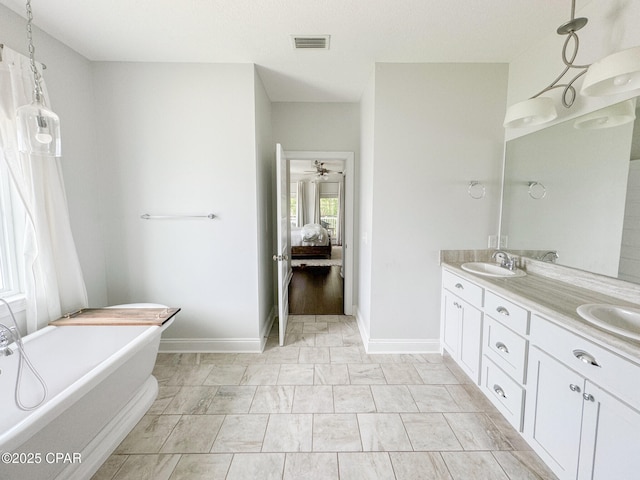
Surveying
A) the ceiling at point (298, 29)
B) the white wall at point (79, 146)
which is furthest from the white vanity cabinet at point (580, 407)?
the white wall at point (79, 146)

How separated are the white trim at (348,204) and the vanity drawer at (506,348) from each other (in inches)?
71.6

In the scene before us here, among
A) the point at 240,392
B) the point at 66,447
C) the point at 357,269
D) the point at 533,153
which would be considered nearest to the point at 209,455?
the point at 240,392

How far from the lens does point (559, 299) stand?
145 cm

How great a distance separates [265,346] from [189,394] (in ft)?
2.65

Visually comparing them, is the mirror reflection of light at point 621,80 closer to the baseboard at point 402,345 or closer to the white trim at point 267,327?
the baseboard at point 402,345

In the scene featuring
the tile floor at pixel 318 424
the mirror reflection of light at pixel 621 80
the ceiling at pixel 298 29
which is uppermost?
the ceiling at pixel 298 29

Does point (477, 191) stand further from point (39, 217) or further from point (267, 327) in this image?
point (39, 217)

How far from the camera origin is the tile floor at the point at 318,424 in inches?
56.0

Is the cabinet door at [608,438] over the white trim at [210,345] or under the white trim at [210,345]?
over

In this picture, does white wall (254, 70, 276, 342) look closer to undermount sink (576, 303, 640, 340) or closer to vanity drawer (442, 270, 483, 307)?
vanity drawer (442, 270, 483, 307)

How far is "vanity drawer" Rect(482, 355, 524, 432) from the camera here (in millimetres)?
1479

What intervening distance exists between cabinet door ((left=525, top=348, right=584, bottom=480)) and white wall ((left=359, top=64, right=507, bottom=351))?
1134 mm

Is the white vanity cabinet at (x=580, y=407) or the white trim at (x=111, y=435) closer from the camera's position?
the white vanity cabinet at (x=580, y=407)

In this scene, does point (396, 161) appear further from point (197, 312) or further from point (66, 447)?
point (66, 447)
